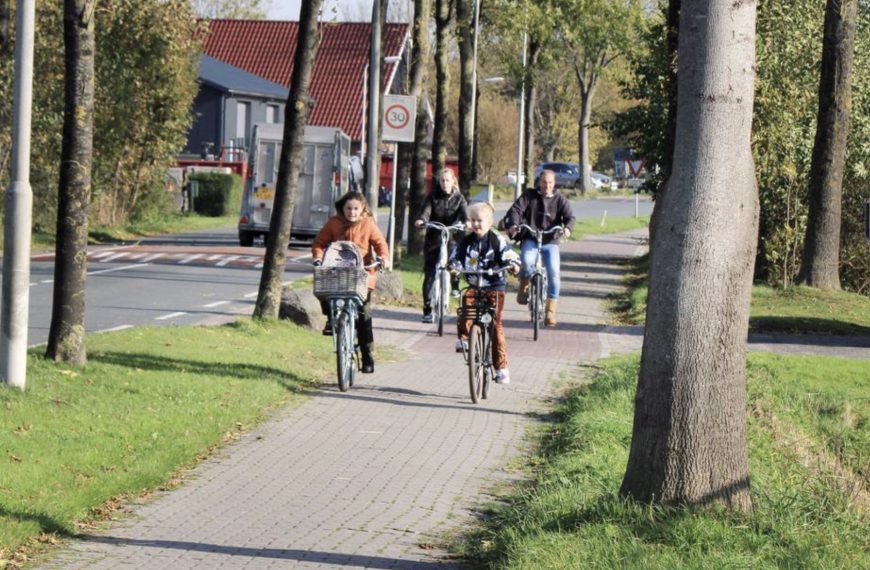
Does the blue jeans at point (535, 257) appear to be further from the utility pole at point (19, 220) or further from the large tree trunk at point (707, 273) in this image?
the large tree trunk at point (707, 273)

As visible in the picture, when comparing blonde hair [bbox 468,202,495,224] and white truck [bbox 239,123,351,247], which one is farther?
white truck [bbox 239,123,351,247]

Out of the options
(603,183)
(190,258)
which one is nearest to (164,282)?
(190,258)

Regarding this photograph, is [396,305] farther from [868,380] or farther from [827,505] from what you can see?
[827,505]

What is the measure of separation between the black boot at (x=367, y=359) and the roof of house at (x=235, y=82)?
1921 inches

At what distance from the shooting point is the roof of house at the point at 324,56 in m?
70.1

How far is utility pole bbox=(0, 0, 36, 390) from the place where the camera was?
1067 centimetres

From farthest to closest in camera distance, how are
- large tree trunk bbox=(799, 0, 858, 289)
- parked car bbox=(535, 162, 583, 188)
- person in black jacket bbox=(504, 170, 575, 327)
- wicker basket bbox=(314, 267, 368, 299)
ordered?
parked car bbox=(535, 162, 583, 188), large tree trunk bbox=(799, 0, 858, 289), person in black jacket bbox=(504, 170, 575, 327), wicker basket bbox=(314, 267, 368, 299)

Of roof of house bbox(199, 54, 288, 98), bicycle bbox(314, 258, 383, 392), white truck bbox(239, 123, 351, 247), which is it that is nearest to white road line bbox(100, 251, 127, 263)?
white truck bbox(239, 123, 351, 247)

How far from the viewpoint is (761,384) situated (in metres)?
13.8

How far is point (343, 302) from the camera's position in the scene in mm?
12898

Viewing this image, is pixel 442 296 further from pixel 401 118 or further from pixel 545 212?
pixel 401 118

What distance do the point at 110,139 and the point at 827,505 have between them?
1279 inches

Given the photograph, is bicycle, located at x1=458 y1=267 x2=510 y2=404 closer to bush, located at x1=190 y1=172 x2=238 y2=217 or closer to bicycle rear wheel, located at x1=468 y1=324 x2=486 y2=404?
bicycle rear wheel, located at x1=468 y1=324 x2=486 y2=404

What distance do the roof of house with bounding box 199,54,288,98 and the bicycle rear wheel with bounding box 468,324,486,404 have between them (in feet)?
164
